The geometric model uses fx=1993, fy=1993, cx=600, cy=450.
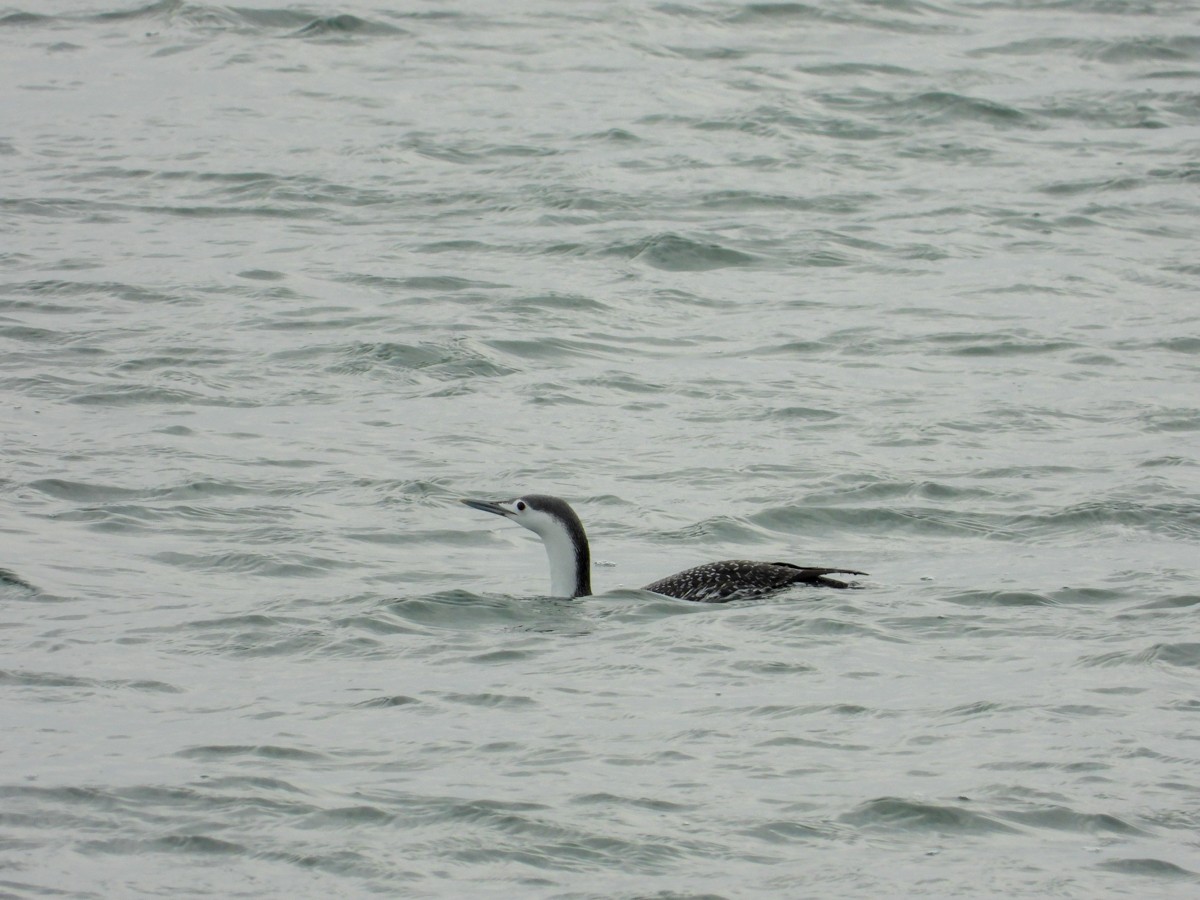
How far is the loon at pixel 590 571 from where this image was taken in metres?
9.73

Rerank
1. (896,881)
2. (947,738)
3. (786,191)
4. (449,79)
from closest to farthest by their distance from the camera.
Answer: (896,881), (947,738), (786,191), (449,79)

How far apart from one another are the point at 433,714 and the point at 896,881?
2275mm

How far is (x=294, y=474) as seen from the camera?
11.9 metres

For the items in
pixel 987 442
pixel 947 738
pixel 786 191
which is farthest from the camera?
pixel 786 191

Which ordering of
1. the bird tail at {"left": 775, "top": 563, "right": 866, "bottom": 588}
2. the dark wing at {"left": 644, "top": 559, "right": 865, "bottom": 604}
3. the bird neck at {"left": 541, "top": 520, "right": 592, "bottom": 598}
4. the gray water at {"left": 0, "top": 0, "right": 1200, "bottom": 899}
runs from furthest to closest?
the bird neck at {"left": 541, "top": 520, "right": 592, "bottom": 598} < the bird tail at {"left": 775, "top": 563, "right": 866, "bottom": 588} < the dark wing at {"left": 644, "top": 559, "right": 865, "bottom": 604} < the gray water at {"left": 0, "top": 0, "right": 1200, "bottom": 899}

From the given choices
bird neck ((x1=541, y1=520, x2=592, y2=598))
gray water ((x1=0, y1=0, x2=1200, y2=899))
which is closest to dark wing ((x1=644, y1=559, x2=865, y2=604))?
gray water ((x1=0, y1=0, x2=1200, y2=899))

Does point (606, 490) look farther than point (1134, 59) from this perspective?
No

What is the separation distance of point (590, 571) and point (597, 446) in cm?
249

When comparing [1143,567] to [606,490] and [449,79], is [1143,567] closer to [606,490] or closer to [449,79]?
[606,490]

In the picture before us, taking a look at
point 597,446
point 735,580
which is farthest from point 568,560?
point 597,446

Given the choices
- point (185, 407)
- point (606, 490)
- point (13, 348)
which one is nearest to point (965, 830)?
point (606, 490)

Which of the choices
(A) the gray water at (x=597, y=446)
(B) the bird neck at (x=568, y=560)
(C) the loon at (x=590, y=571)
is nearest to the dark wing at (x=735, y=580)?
(C) the loon at (x=590, y=571)

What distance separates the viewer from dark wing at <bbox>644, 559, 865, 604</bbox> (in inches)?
382

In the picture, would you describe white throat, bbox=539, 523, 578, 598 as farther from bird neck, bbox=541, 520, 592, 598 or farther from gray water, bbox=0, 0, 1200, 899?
gray water, bbox=0, 0, 1200, 899
